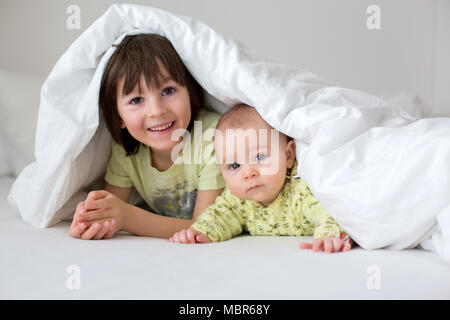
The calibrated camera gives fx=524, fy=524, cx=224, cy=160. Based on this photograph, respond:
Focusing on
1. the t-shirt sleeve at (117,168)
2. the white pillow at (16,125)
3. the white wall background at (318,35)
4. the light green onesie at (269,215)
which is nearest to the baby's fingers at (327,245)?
the light green onesie at (269,215)

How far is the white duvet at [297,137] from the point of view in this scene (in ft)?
2.87

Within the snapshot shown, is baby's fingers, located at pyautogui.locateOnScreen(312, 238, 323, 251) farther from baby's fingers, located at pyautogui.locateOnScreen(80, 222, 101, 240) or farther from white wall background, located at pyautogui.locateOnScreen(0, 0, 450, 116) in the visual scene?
white wall background, located at pyautogui.locateOnScreen(0, 0, 450, 116)

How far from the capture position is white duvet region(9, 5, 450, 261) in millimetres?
875

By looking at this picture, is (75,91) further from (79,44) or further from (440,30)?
(440,30)

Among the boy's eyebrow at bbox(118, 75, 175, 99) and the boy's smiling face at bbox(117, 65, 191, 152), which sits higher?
the boy's eyebrow at bbox(118, 75, 175, 99)

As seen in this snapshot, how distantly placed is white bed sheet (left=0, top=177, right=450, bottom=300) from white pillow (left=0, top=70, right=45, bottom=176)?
2.46ft

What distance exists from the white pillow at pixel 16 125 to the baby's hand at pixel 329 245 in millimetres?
1094

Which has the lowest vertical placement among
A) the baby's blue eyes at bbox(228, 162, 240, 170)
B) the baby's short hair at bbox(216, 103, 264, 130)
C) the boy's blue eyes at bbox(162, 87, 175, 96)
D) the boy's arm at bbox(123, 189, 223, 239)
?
the boy's arm at bbox(123, 189, 223, 239)

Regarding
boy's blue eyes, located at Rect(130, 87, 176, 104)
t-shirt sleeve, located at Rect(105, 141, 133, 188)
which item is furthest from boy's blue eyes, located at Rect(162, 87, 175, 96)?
t-shirt sleeve, located at Rect(105, 141, 133, 188)

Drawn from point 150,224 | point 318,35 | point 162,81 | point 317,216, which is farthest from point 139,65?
point 318,35

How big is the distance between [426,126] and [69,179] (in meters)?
0.76

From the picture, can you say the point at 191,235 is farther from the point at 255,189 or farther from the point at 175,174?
the point at 175,174

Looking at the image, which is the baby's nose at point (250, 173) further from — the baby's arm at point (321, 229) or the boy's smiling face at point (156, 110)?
the boy's smiling face at point (156, 110)
